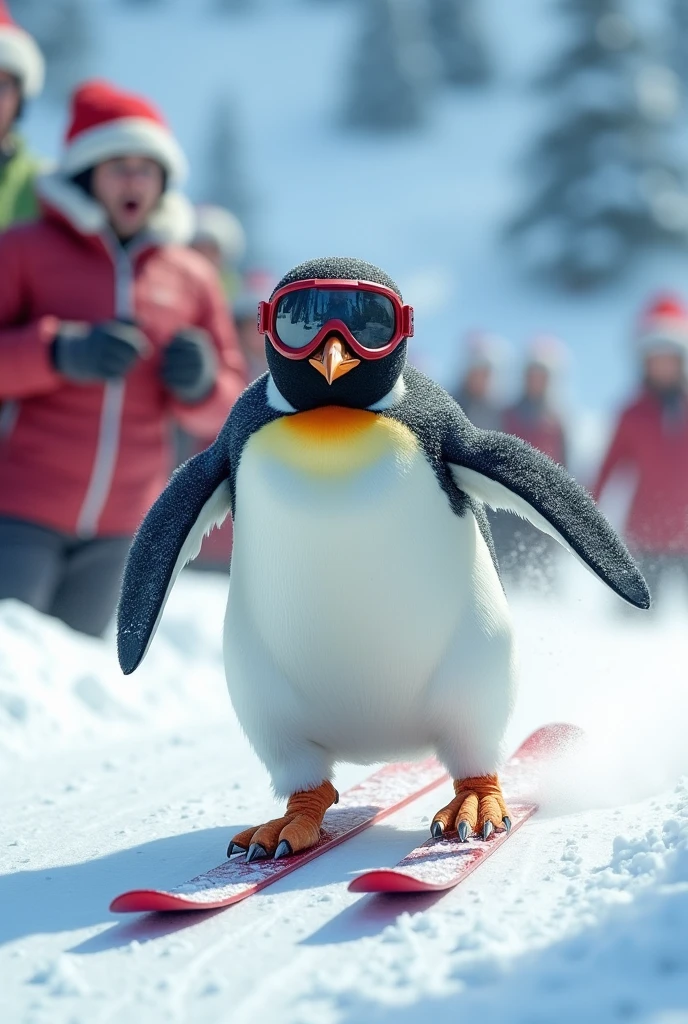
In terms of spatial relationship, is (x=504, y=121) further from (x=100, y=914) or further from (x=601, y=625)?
(x=100, y=914)

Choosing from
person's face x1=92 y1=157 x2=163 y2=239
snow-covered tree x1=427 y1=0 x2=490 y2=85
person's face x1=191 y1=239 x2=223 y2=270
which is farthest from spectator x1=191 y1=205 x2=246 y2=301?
snow-covered tree x1=427 y1=0 x2=490 y2=85

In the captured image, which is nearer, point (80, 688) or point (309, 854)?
point (309, 854)

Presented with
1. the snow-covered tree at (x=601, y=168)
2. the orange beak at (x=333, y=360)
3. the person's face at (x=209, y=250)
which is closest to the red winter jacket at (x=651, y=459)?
the person's face at (x=209, y=250)

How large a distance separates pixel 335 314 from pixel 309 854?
793 millimetres

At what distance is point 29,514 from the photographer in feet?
10.5

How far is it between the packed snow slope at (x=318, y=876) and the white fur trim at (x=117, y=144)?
1188mm

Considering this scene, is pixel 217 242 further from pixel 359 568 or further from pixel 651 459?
pixel 359 568

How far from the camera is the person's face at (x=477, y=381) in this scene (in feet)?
23.5

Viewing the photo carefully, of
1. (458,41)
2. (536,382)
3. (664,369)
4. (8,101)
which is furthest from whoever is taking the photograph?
(458,41)

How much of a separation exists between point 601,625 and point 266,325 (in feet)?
7.59

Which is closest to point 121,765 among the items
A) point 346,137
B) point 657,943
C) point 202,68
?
point 657,943

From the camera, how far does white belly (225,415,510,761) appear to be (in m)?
1.86

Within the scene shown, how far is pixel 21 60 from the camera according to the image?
3.96 meters

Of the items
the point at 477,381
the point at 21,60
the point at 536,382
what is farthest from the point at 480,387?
the point at 21,60
